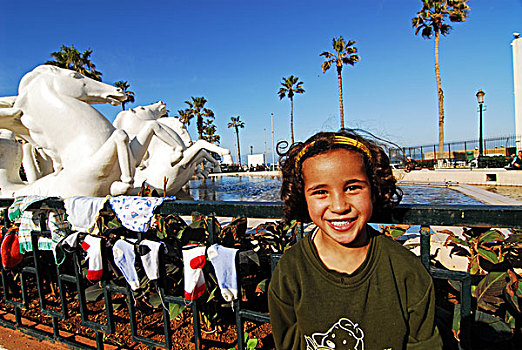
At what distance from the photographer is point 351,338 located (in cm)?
112

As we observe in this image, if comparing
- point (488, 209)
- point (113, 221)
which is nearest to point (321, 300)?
point (488, 209)

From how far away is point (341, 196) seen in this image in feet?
3.82

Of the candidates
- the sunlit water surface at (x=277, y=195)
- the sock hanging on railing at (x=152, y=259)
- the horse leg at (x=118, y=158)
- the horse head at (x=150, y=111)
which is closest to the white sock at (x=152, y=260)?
the sock hanging on railing at (x=152, y=259)

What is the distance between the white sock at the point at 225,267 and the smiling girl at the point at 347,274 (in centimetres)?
37

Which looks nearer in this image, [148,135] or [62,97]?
[62,97]

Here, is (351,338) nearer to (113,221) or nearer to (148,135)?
(113,221)

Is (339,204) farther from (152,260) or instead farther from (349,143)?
A: (152,260)

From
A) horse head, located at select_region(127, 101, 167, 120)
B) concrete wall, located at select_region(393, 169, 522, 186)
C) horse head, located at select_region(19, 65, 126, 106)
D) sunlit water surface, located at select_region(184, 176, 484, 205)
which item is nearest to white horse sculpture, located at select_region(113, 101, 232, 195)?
horse head, located at select_region(127, 101, 167, 120)

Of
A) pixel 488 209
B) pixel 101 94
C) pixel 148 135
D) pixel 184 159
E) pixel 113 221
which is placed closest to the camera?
pixel 488 209

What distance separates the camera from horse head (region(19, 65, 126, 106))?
436cm

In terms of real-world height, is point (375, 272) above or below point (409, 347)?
above

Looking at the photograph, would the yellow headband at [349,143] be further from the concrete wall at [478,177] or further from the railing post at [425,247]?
the concrete wall at [478,177]

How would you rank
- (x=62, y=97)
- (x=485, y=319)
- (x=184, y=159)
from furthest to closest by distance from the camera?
(x=184, y=159) → (x=62, y=97) → (x=485, y=319)

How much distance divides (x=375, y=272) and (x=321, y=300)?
23 cm
